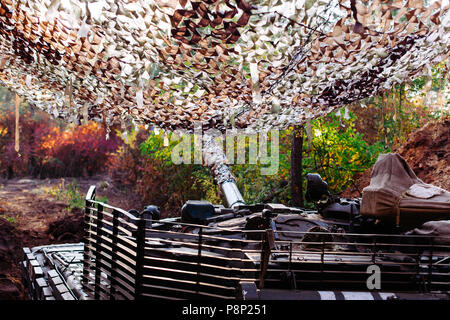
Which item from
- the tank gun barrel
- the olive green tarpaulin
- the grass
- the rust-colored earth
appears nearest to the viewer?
the olive green tarpaulin

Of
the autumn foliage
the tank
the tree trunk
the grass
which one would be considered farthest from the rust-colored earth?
the autumn foliage

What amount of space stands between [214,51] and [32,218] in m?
10.6

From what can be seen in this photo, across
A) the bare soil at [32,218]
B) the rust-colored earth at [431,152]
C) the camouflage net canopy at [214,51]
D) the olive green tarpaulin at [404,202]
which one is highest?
the camouflage net canopy at [214,51]

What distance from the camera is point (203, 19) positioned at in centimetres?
311

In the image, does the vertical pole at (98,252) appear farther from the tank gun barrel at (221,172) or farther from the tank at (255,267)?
the tank gun barrel at (221,172)

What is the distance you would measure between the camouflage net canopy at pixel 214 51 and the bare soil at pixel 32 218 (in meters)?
4.10

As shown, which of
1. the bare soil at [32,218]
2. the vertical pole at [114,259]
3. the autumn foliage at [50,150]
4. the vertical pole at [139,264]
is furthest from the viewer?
the autumn foliage at [50,150]

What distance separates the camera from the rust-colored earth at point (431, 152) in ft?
29.7

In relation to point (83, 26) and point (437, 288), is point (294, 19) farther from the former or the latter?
point (437, 288)

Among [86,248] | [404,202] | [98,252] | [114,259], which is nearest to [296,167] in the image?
[404,202]

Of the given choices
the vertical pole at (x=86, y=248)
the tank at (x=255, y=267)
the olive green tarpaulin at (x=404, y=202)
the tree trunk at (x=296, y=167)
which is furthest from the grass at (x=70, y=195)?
the olive green tarpaulin at (x=404, y=202)

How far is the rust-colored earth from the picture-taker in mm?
9059

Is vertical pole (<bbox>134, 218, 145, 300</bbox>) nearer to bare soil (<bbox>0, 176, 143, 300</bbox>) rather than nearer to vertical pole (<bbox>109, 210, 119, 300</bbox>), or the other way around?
vertical pole (<bbox>109, 210, 119, 300</bbox>)

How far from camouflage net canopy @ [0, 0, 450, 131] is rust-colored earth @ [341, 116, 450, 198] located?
173 inches
